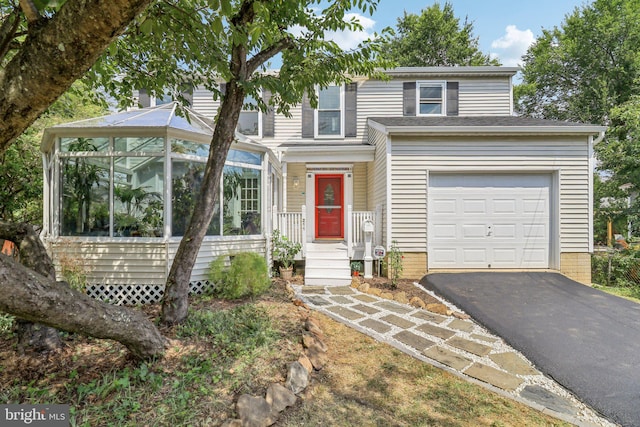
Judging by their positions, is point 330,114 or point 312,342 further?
point 330,114

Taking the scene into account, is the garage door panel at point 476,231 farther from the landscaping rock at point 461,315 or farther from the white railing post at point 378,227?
the landscaping rock at point 461,315

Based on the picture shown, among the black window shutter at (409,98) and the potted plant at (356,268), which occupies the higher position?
the black window shutter at (409,98)

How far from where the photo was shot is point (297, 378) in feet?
8.49

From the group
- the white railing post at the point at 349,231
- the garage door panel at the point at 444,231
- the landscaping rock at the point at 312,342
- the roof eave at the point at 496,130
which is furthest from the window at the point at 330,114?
the landscaping rock at the point at 312,342

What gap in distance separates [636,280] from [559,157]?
3.95 m

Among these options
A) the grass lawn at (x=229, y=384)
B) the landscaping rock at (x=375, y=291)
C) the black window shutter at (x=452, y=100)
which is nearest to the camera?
the grass lawn at (x=229, y=384)

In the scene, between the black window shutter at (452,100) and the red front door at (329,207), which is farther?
the black window shutter at (452,100)

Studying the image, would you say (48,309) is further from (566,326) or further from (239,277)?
(566,326)

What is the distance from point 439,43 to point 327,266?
1762 centimetres

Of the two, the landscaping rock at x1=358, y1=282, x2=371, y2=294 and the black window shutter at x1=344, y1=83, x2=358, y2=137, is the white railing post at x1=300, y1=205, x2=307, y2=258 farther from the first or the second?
the black window shutter at x1=344, y1=83, x2=358, y2=137

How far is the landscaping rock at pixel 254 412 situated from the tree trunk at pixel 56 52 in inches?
95.0

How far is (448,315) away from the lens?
4496mm

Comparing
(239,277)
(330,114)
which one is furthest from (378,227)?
(330,114)

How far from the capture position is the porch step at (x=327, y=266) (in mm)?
6023
